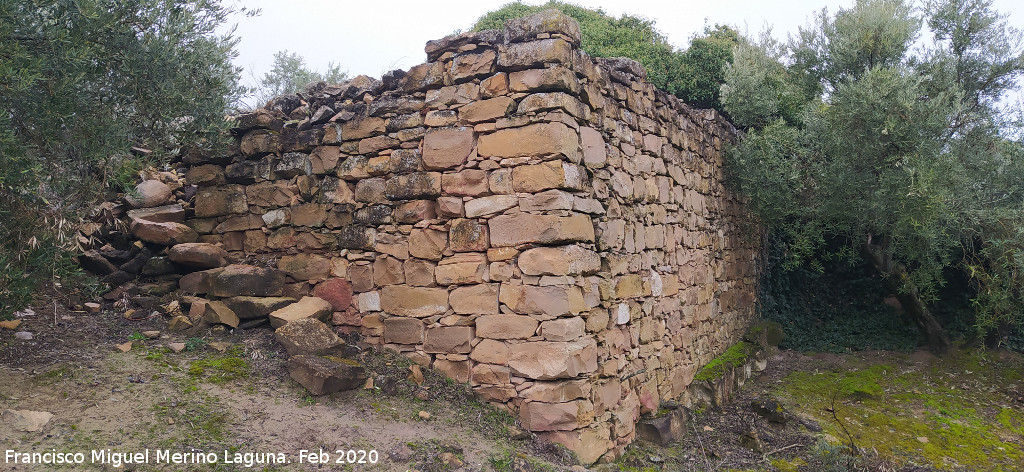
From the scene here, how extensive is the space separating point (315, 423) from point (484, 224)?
2015 millimetres

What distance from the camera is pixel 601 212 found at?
561 centimetres

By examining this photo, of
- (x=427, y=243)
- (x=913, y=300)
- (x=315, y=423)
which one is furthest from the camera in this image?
(x=913, y=300)

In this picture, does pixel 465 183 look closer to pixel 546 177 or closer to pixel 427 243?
pixel 427 243

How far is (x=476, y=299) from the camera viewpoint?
213 inches

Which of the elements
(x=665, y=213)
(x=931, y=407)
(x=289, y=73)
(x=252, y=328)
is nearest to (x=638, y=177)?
(x=665, y=213)

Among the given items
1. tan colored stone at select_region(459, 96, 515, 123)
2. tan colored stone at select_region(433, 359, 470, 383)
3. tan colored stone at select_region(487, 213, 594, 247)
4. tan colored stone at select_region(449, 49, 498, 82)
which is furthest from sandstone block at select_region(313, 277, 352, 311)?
tan colored stone at select_region(449, 49, 498, 82)

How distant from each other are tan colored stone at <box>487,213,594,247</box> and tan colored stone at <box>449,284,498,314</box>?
39 centimetres

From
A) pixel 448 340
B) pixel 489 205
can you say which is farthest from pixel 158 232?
pixel 489 205

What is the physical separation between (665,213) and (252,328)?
14.7ft

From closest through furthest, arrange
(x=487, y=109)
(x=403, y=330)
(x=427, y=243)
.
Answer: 1. (x=487, y=109)
2. (x=427, y=243)
3. (x=403, y=330)

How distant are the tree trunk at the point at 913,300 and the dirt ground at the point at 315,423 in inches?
73.0

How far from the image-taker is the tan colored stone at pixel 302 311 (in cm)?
593

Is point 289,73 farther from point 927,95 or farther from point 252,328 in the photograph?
point 927,95

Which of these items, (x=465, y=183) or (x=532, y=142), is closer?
(x=532, y=142)
